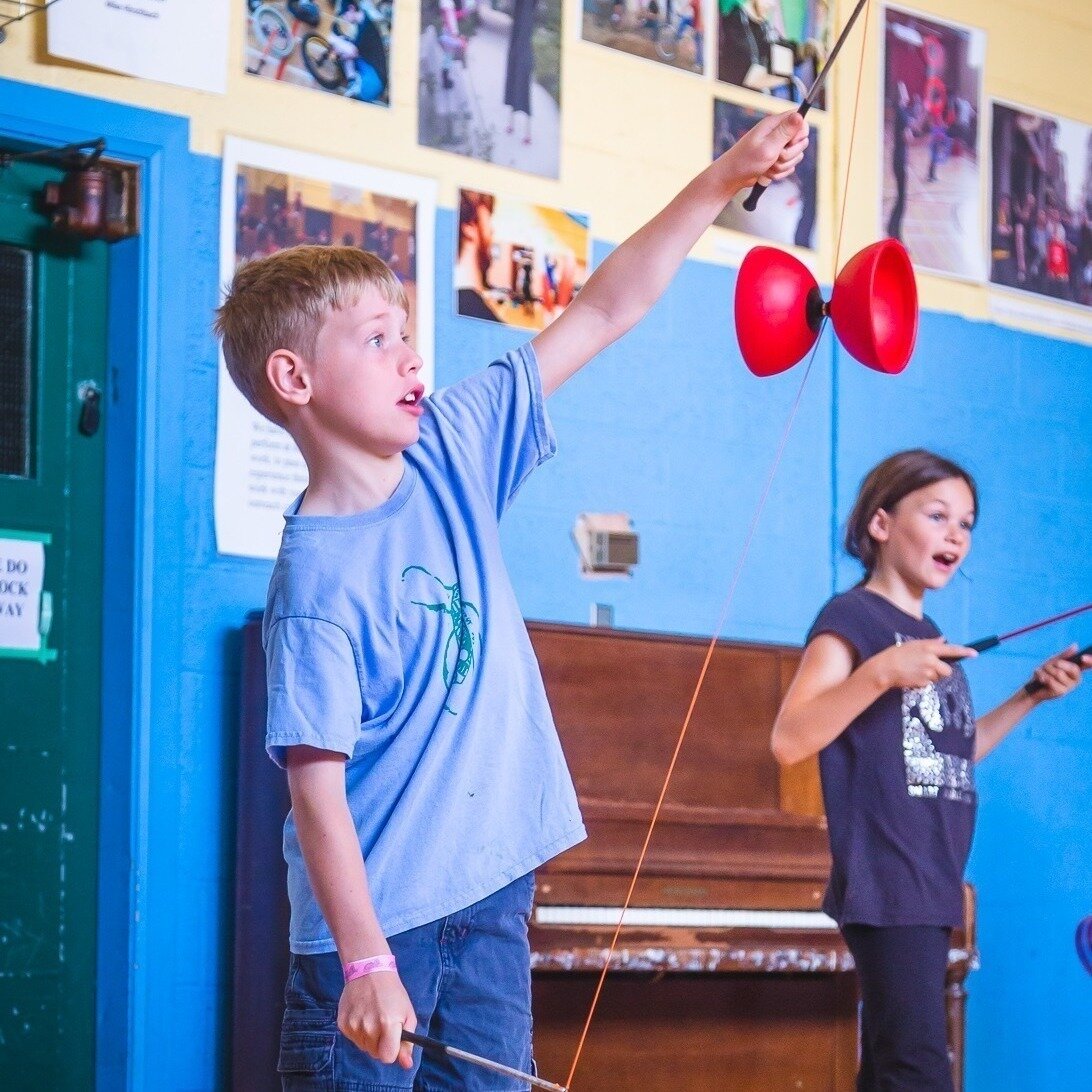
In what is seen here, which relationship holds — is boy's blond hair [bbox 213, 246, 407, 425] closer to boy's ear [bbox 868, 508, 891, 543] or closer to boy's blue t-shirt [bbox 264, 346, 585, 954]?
boy's blue t-shirt [bbox 264, 346, 585, 954]

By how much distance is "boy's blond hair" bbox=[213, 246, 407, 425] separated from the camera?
5.92 ft

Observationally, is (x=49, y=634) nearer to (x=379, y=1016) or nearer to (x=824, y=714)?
(x=824, y=714)

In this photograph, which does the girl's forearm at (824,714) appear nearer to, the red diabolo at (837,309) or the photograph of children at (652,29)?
the red diabolo at (837,309)

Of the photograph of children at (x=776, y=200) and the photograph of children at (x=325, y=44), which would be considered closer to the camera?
the photograph of children at (x=325, y=44)

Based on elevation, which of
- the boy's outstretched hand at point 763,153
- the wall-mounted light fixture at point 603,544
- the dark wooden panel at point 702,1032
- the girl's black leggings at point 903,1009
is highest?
the boy's outstretched hand at point 763,153

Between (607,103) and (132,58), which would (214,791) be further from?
(607,103)

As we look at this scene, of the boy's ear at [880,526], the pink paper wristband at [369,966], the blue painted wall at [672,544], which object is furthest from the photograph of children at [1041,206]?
the pink paper wristband at [369,966]

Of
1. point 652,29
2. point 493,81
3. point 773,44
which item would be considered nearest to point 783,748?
point 493,81

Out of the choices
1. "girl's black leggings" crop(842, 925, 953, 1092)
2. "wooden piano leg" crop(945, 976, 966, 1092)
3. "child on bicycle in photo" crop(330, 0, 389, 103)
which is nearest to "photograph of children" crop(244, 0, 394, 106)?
"child on bicycle in photo" crop(330, 0, 389, 103)

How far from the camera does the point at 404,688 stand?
1685mm

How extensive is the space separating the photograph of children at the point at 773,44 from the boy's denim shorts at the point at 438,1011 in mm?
2979

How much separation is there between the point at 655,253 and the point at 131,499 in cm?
166

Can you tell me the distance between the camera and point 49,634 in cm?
326

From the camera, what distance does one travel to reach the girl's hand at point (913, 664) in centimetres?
251
